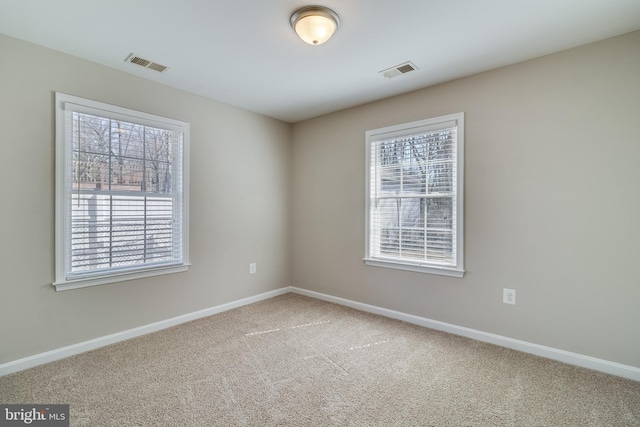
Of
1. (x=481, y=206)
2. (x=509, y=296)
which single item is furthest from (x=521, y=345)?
(x=481, y=206)

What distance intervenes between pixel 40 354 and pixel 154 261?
3.51 feet

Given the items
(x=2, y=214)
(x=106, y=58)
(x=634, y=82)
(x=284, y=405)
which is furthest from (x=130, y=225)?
(x=634, y=82)

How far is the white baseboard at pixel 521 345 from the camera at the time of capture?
2188mm

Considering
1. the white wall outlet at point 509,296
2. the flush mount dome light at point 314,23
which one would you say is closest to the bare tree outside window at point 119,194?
the flush mount dome light at point 314,23

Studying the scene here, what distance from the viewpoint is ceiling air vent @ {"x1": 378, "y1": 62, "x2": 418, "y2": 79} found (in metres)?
2.65

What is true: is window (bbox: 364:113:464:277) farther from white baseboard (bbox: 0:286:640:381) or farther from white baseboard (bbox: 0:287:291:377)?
white baseboard (bbox: 0:287:291:377)

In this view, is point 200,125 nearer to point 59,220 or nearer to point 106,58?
point 106,58

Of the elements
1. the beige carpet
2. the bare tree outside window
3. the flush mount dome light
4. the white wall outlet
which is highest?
the flush mount dome light

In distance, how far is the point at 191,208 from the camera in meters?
3.30

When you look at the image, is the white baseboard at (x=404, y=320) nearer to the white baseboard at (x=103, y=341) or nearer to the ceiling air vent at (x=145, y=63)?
the white baseboard at (x=103, y=341)

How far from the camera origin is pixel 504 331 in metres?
2.67

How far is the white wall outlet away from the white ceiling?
1990mm

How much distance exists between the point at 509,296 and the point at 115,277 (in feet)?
11.7

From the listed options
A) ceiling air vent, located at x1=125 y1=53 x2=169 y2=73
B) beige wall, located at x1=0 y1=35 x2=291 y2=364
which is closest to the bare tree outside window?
beige wall, located at x1=0 y1=35 x2=291 y2=364
